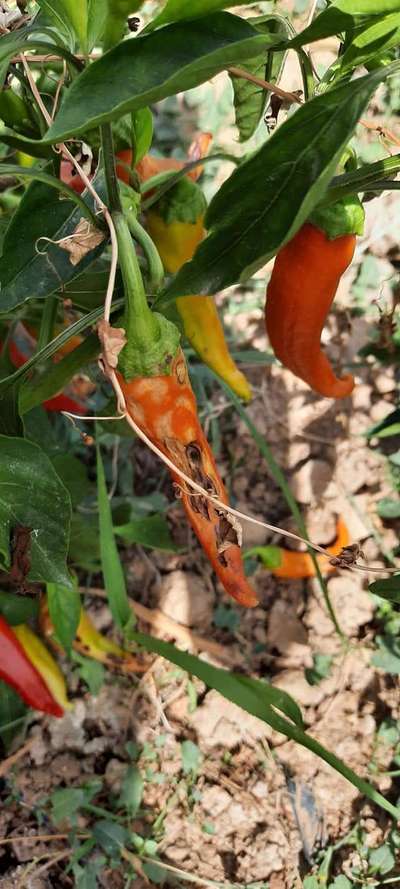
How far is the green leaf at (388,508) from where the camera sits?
1454 mm

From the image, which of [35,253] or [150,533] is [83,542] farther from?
[35,253]

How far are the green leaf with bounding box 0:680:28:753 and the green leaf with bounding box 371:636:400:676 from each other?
23.3 inches

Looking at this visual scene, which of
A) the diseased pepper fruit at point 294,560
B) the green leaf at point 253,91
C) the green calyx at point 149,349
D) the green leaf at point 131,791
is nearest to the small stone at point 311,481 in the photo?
the diseased pepper fruit at point 294,560

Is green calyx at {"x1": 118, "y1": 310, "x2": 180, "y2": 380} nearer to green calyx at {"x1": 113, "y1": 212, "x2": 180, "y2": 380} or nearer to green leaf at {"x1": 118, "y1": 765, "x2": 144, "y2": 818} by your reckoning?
green calyx at {"x1": 113, "y1": 212, "x2": 180, "y2": 380}

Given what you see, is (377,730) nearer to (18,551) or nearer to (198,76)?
(18,551)

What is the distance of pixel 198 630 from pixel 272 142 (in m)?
0.99

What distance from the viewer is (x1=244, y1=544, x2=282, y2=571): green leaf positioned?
1392 millimetres

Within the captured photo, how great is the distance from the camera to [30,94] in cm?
95

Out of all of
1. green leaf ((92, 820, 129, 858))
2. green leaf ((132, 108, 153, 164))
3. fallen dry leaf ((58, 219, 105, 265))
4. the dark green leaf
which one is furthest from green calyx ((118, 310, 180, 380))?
green leaf ((92, 820, 129, 858))

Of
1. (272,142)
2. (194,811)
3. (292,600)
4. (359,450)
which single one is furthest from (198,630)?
(272,142)

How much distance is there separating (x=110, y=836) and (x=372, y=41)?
1149 millimetres

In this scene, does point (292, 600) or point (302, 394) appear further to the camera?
point (302, 394)

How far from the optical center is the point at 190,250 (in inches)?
45.0

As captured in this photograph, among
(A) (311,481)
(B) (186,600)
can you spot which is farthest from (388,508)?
(B) (186,600)
